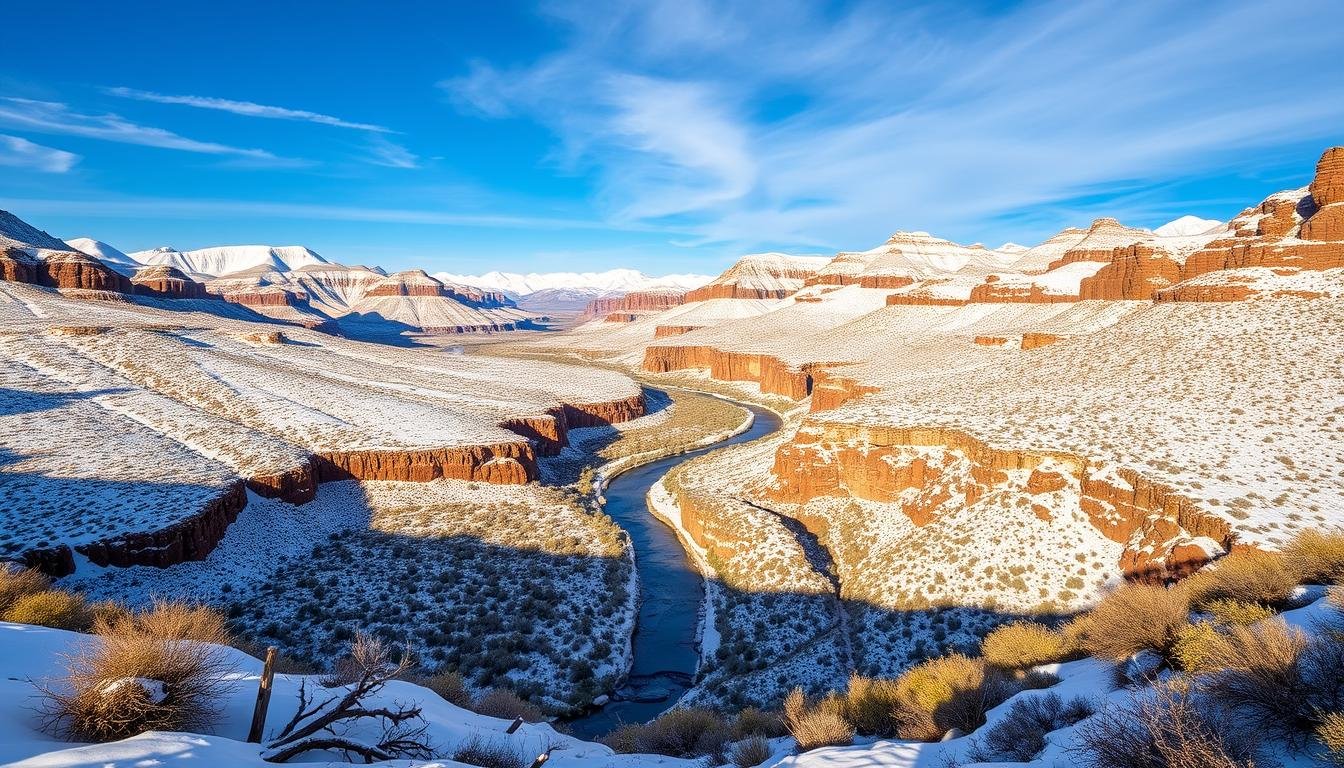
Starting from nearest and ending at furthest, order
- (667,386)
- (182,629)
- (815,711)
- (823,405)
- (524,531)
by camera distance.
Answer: (182,629), (815,711), (524,531), (823,405), (667,386)

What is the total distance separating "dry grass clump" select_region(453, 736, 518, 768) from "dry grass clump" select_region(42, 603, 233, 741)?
318 centimetres

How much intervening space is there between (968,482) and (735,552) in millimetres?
10406

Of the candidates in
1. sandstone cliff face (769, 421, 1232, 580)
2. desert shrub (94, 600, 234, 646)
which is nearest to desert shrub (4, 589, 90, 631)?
desert shrub (94, 600, 234, 646)

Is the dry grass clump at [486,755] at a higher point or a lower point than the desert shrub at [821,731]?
higher

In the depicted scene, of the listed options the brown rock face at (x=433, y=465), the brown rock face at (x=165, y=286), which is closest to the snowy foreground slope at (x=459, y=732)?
the brown rock face at (x=433, y=465)

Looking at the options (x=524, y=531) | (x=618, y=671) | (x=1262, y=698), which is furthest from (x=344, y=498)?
(x=1262, y=698)

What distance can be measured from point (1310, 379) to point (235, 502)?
150 ft

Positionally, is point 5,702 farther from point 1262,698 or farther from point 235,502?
point 235,502

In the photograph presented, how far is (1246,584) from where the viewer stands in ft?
31.9

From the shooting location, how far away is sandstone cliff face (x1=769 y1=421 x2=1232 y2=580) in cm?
1744

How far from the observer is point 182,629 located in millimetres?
9250

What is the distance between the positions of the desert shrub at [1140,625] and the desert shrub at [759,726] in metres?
5.67

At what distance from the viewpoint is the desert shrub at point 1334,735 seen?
4871 millimetres

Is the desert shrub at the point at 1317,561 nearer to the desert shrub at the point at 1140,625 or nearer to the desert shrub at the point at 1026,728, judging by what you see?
the desert shrub at the point at 1140,625
